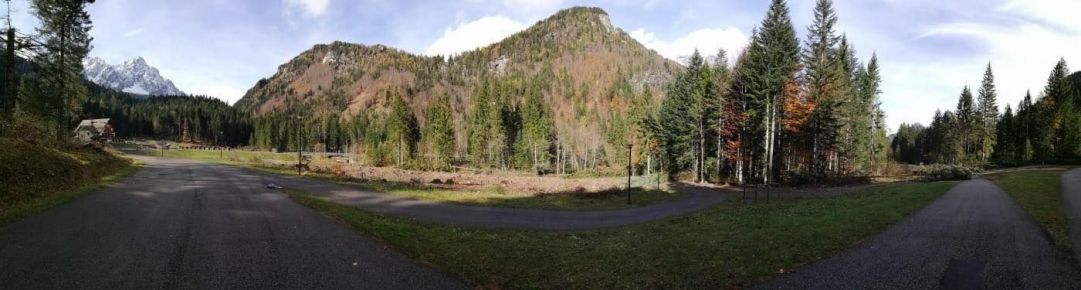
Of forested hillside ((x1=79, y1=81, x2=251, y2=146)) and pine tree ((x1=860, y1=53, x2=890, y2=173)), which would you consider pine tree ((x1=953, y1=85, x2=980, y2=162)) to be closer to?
pine tree ((x1=860, y1=53, x2=890, y2=173))

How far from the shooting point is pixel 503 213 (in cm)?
2197

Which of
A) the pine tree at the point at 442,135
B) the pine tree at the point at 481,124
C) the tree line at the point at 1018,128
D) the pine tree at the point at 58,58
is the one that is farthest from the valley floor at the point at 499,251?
the tree line at the point at 1018,128

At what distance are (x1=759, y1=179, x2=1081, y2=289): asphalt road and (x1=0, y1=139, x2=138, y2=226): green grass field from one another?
20837mm

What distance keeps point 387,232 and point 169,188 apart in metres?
18.1

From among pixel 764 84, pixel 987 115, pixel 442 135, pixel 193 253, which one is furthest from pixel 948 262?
pixel 987 115

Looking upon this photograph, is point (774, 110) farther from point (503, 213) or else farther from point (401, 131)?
point (401, 131)

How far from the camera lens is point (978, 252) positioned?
412 inches

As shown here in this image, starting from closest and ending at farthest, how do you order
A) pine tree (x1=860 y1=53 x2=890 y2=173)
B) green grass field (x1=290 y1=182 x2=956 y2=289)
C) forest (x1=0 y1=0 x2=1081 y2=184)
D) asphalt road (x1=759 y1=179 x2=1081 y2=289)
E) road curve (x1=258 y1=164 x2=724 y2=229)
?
asphalt road (x1=759 y1=179 x2=1081 y2=289), green grass field (x1=290 y1=182 x2=956 y2=289), road curve (x1=258 y1=164 x2=724 y2=229), forest (x1=0 y1=0 x2=1081 y2=184), pine tree (x1=860 y1=53 x2=890 y2=173)

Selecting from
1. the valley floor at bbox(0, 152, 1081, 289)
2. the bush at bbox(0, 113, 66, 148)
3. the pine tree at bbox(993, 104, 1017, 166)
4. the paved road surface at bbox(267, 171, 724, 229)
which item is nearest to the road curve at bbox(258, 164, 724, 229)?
the paved road surface at bbox(267, 171, 724, 229)

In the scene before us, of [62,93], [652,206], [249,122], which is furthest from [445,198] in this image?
[249,122]

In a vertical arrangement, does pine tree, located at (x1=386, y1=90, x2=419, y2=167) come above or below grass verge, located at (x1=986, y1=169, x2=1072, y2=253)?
above

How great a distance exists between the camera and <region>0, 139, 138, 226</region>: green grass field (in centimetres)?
1455

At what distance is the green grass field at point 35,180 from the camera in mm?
14549

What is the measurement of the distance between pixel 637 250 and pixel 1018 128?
9580 centimetres
